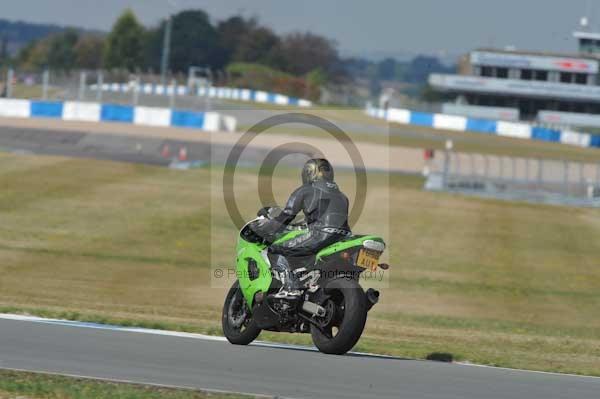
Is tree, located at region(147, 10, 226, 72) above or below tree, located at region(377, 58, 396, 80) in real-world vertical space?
above

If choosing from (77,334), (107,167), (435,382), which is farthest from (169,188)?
(435,382)

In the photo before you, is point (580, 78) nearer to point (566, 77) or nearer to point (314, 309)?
point (566, 77)

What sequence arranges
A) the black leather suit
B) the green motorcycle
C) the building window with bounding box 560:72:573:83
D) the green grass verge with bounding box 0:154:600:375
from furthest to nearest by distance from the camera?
the building window with bounding box 560:72:573:83 → the green grass verge with bounding box 0:154:600:375 → the black leather suit → the green motorcycle

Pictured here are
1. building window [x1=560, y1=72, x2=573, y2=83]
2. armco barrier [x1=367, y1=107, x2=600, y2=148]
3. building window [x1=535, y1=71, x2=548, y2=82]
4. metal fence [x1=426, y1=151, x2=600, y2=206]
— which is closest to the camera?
metal fence [x1=426, y1=151, x2=600, y2=206]

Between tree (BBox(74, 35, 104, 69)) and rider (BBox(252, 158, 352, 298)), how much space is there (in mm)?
112596

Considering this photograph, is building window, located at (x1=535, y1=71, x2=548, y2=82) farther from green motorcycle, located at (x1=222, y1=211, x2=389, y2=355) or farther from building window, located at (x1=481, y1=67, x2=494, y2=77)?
green motorcycle, located at (x1=222, y1=211, x2=389, y2=355)

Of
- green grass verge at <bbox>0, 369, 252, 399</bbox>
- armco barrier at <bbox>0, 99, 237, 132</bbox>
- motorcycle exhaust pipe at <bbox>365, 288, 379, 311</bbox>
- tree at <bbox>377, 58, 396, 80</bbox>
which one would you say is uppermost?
tree at <bbox>377, 58, 396, 80</bbox>

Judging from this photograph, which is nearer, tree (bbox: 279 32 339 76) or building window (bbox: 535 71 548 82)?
building window (bbox: 535 71 548 82)

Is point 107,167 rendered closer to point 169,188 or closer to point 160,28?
point 169,188

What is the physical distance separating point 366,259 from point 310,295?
0.65m

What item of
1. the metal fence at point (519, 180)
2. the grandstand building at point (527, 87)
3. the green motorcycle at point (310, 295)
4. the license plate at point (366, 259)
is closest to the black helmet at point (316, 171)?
the green motorcycle at point (310, 295)

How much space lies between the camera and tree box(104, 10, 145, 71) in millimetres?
125500

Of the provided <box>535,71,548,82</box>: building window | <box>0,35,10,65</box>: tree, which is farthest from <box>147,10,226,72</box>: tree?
<box>535,71,548,82</box>: building window

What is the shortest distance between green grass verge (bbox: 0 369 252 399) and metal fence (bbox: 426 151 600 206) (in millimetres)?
31670
